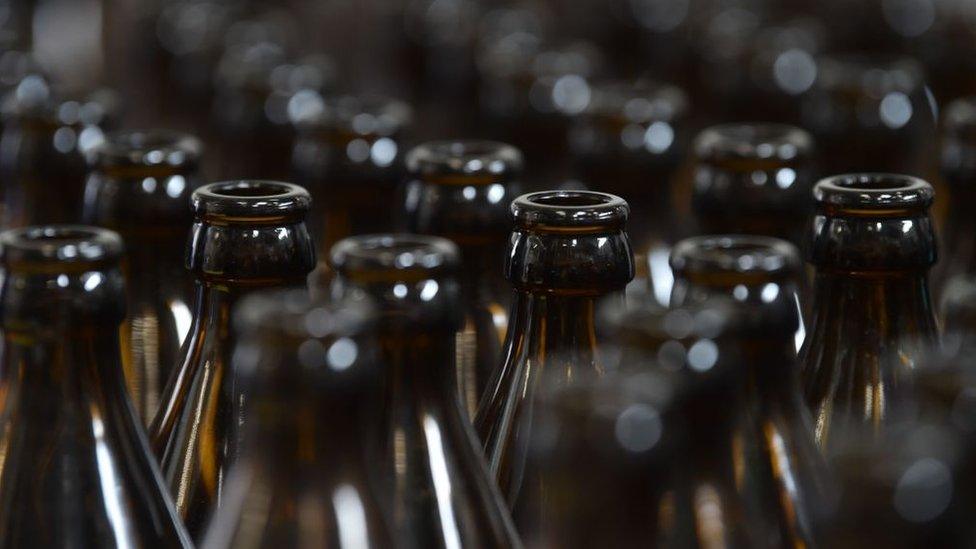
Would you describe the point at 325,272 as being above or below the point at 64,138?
below

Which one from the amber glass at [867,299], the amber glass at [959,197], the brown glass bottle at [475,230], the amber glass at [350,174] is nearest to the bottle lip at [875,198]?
the amber glass at [867,299]

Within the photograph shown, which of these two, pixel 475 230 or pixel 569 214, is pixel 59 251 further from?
pixel 475 230

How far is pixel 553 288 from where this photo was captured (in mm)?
805

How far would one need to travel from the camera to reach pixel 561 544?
0.59 meters

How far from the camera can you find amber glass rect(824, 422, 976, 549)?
1.63ft

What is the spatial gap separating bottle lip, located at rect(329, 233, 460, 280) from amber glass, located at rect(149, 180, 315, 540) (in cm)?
9

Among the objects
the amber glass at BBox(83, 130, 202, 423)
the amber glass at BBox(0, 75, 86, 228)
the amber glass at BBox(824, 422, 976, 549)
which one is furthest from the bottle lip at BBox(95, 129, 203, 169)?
the amber glass at BBox(824, 422, 976, 549)

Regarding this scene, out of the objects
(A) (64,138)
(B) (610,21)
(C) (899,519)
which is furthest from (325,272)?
(B) (610,21)

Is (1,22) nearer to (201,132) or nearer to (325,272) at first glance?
(201,132)

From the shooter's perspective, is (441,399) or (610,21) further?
(610,21)

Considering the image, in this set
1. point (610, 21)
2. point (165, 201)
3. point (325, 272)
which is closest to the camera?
point (165, 201)

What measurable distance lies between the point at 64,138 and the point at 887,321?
0.84 meters

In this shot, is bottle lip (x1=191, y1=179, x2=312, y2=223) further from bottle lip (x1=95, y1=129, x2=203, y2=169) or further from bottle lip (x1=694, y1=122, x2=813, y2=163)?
bottle lip (x1=694, y1=122, x2=813, y2=163)

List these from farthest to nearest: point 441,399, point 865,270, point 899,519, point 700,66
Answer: point 700,66
point 865,270
point 441,399
point 899,519
